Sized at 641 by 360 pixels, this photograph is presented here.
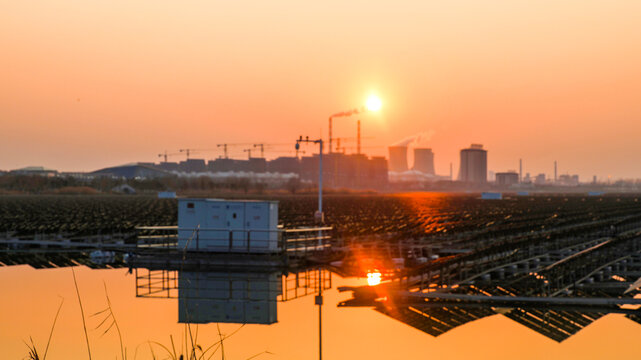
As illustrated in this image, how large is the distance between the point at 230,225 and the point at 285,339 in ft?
60.3

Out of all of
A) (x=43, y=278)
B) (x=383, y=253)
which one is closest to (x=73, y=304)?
(x=43, y=278)

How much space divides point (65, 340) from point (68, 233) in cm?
4257

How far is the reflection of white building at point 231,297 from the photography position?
22.7 m

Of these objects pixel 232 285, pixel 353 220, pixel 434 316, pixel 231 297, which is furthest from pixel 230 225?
pixel 353 220

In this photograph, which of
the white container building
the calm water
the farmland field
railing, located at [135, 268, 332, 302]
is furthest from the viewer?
the farmland field

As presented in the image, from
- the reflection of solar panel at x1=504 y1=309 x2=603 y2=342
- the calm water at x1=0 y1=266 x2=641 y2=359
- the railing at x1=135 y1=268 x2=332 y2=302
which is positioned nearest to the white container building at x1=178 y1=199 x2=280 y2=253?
the railing at x1=135 y1=268 x2=332 y2=302

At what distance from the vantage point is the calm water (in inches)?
712

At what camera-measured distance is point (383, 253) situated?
42969 mm

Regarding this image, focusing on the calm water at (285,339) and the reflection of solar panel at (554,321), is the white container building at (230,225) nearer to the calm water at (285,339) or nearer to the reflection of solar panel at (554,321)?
the calm water at (285,339)

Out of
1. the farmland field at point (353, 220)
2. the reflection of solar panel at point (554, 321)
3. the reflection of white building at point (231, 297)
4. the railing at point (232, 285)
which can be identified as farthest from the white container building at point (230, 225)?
the farmland field at point (353, 220)

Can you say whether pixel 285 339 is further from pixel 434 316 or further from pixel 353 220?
pixel 353 220

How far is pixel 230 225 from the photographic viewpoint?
3750 cm

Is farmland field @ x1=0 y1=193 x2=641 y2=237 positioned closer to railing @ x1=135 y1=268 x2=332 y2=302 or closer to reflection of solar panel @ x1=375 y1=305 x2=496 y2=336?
railing @ x1=135 y1=268 x2=332 y2=302

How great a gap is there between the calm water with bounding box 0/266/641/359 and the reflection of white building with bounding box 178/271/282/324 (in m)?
0.57
